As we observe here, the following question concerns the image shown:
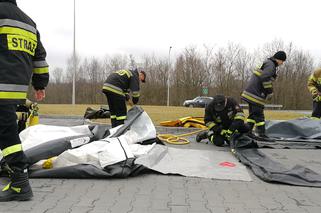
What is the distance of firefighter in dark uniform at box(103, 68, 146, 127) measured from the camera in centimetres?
687

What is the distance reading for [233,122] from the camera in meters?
6.34

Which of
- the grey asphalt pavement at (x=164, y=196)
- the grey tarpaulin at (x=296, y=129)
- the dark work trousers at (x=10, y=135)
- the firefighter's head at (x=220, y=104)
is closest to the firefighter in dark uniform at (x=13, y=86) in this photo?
the dark work trousers at (x=10, y=135)

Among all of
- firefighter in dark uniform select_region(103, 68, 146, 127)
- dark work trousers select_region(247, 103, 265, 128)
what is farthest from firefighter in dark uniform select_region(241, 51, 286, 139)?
firefighter in dark uniform select_region(103, 68, 146, 127)

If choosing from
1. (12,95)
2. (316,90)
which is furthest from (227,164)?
(316,90)

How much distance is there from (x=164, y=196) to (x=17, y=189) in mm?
1322

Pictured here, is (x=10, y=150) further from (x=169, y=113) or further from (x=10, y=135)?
(x=169, y=113)

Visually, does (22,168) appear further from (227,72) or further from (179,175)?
(227,72)

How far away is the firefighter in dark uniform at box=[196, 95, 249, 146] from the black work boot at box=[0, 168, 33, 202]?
4166 mm

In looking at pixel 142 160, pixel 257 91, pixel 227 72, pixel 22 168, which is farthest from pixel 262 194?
pixel 227 72

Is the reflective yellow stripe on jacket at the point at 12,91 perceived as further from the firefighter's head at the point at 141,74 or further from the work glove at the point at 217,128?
the firefighter's head at the point at 141,74

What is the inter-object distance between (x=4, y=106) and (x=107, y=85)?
159 inches

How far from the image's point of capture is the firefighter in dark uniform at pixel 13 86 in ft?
9.45

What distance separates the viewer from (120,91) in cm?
691

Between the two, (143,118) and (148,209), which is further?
(143,118)
